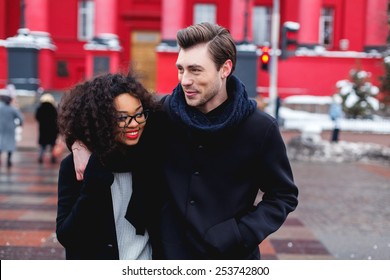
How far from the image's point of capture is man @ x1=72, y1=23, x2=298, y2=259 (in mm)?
2254

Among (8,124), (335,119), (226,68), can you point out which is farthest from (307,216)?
(335,119)

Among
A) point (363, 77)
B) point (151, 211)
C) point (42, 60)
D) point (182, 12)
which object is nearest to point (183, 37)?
point (151, 211)

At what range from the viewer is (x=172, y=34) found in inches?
1032

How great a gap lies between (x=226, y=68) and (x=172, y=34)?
24459 mm

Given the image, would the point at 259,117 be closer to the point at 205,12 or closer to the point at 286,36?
the point at 286,36

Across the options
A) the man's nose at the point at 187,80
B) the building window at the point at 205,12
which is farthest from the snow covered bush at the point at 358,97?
the man's nose at the point at 187,80

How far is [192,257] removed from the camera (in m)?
2.31

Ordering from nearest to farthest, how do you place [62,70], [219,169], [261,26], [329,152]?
1. [219,169]
2. [329,152]
3. [62,70]
4. [261,26]

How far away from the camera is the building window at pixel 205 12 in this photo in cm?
3020

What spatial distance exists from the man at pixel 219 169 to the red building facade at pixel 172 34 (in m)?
22.9

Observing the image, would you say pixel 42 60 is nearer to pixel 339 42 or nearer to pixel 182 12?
pixel 182 12

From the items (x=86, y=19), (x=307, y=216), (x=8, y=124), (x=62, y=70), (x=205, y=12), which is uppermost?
(x=205, y=12)

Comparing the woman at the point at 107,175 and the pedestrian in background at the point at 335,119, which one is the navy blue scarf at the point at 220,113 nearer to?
the woman at the point at 107,175

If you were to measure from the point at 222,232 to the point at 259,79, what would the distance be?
26235 mm
